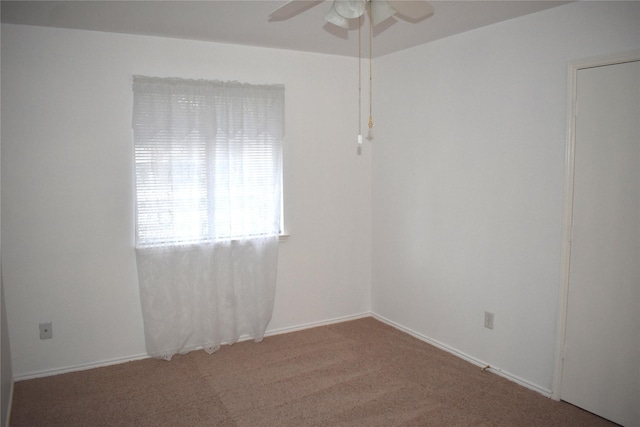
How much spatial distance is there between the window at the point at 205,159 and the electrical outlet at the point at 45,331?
32.9 inches

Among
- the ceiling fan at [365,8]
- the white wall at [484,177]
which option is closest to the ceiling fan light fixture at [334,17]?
the ceiling fan at [365,8]

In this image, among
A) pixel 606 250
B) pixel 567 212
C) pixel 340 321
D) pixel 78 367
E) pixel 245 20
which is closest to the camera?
pixel 606 250

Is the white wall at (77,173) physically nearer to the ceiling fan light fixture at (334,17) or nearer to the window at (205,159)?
the window at (205,159)

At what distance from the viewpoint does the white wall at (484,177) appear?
9.43ft

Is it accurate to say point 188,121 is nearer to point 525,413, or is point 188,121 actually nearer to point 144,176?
point 144,176

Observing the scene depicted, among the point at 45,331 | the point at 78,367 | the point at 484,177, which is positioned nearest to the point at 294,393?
the point at 78,367

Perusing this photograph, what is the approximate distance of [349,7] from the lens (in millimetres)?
2064

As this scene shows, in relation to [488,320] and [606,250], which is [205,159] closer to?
[488,320]

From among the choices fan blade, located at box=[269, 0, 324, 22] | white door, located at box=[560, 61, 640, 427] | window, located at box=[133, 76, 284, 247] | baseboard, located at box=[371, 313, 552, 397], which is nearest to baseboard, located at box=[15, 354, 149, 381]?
window, located at box=[133, 76, 284, 247]

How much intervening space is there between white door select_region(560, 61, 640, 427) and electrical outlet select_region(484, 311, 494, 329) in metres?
0.55

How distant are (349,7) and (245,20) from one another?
121 cm

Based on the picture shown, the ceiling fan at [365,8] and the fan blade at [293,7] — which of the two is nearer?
the ceiling fan at [365,8]

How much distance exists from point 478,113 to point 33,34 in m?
3.07

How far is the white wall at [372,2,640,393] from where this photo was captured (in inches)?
113
